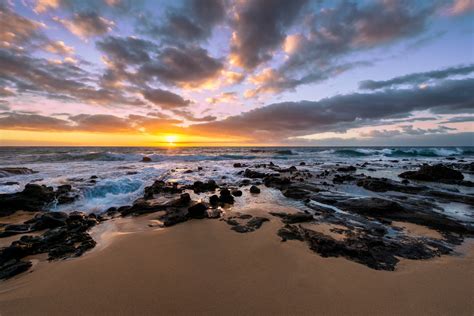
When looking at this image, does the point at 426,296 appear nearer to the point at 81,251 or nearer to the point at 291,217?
the point at 291,217

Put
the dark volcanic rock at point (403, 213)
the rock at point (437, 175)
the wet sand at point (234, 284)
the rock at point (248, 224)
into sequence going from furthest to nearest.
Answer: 1. the rock at point (437, 175)
2. the dark volcanic rock at point (403, 213)
3. the rock at point (248, 224)
4. the wet sand at point (234, 284)

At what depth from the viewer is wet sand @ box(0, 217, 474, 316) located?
296 centimetres

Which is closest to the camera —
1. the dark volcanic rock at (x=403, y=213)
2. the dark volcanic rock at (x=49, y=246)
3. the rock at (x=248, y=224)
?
the dark volcanic rock at (x=49, y=246)

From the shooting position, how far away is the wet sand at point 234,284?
2.96 metres

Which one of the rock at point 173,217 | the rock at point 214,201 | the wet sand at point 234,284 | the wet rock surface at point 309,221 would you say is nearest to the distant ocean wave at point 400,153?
the wet rock surface at point 309,221

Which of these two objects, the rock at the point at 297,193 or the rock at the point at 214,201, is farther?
the rock at the point at 297,193

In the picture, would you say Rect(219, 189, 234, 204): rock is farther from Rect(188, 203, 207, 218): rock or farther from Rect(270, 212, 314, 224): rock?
Rect(270, 212, 314, 224): rock

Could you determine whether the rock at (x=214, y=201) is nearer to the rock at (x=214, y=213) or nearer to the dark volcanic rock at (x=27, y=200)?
the rock at (x=214, y=213)

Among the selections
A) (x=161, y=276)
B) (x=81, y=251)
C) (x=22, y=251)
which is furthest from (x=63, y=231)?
(x=161, y=276)

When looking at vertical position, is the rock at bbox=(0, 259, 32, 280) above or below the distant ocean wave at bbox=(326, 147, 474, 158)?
above

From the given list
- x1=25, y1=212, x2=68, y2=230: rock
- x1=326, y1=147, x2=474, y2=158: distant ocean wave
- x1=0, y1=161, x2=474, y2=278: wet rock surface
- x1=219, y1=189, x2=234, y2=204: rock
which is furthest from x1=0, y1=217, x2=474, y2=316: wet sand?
x1=326, y1=147, x2=474, y2=158: distant ocean wave

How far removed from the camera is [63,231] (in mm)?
5484

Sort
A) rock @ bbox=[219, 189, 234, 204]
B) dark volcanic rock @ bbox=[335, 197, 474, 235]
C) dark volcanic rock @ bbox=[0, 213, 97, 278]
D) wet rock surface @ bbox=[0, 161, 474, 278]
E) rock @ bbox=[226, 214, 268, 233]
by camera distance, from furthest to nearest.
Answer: rock @ bbox=[219, 189, 234, 204] < dark volcanic rock @ bbox=[335, 197, 474, 235] < rock @ bbox=[226, 214, 268, 233] < wet rock surface @ bbox=[0, 161, 474, 278] < dark volcanic rock @ bbox=[0, 213, 97, 278]

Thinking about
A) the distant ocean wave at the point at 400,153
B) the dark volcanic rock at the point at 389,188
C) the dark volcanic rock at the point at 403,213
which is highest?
the dark volcanic rock at the point at 403,213
